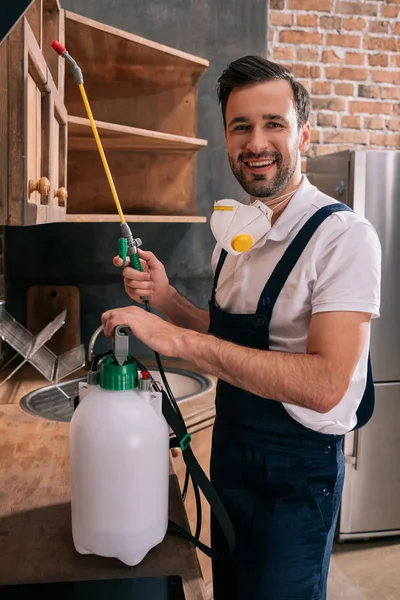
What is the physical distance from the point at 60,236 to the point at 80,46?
80 cm

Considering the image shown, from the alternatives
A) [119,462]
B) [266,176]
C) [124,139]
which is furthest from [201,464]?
[124,139]

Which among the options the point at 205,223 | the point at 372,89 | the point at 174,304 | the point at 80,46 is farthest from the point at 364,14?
the point at 174,304

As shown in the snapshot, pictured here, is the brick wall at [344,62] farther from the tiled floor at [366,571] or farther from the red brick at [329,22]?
the tiled floor at [366,571]

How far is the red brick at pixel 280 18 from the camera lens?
3.12 metres

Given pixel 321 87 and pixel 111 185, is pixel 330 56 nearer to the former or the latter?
pixel 321 87

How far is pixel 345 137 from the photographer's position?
3277mm

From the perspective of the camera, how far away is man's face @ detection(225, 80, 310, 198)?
1338 mm

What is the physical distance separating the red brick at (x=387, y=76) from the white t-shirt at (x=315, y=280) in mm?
2201

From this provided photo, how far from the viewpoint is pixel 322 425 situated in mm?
1235

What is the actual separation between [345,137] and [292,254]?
2268mm

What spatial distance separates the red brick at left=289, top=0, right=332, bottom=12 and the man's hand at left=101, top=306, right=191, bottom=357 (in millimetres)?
2585

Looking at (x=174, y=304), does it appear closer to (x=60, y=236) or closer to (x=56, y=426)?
(x=56, y=426)

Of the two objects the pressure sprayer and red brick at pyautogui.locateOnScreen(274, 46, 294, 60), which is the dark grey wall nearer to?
red brick at pyautogui.locateOnScreen(274, 46, 294, 60)

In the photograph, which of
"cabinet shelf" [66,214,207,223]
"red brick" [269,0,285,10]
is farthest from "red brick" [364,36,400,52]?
"cabinet shelf" [66,214,207,223]
